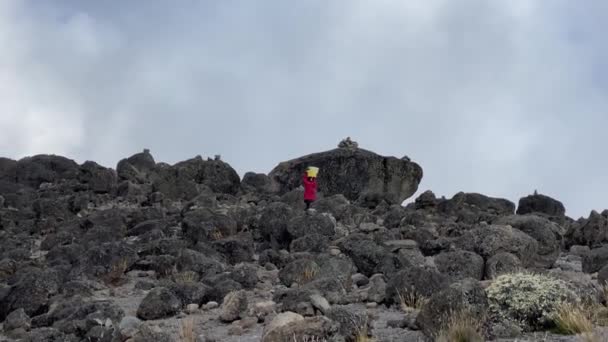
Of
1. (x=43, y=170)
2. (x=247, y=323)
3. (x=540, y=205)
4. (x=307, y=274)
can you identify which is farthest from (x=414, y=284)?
(x=43, y=170)

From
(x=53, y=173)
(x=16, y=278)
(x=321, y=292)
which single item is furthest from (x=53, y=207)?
(x=321, y=292)

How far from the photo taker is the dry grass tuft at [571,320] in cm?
1144

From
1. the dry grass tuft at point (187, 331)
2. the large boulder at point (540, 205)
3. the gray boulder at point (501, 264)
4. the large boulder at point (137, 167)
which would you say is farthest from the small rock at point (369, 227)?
the large boulder at point (137, 167)

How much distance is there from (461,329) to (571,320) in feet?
5.14

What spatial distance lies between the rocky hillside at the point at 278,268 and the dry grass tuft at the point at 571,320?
67 millimetres

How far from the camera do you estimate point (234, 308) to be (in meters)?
14.8

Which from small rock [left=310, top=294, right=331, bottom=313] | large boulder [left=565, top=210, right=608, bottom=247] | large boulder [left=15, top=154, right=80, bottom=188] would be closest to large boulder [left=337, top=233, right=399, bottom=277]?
small rock [left=310, top=294, right=331, bottom=313]

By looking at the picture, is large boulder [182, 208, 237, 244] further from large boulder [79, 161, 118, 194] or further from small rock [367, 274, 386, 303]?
large boulder [79, 161, 118, 194]

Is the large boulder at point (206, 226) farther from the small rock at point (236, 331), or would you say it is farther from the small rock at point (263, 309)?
the small rock at point (236, 331)

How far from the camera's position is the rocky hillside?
1241cm

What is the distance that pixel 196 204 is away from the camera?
3234cm

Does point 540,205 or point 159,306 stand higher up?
point 540,205

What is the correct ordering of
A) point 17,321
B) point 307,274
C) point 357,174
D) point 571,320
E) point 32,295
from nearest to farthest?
point 571,320 < point 17,321 < point 32,295 < point 307,274 < point 357,174

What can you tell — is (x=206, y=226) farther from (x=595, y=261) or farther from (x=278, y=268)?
(x=595, y=261)
